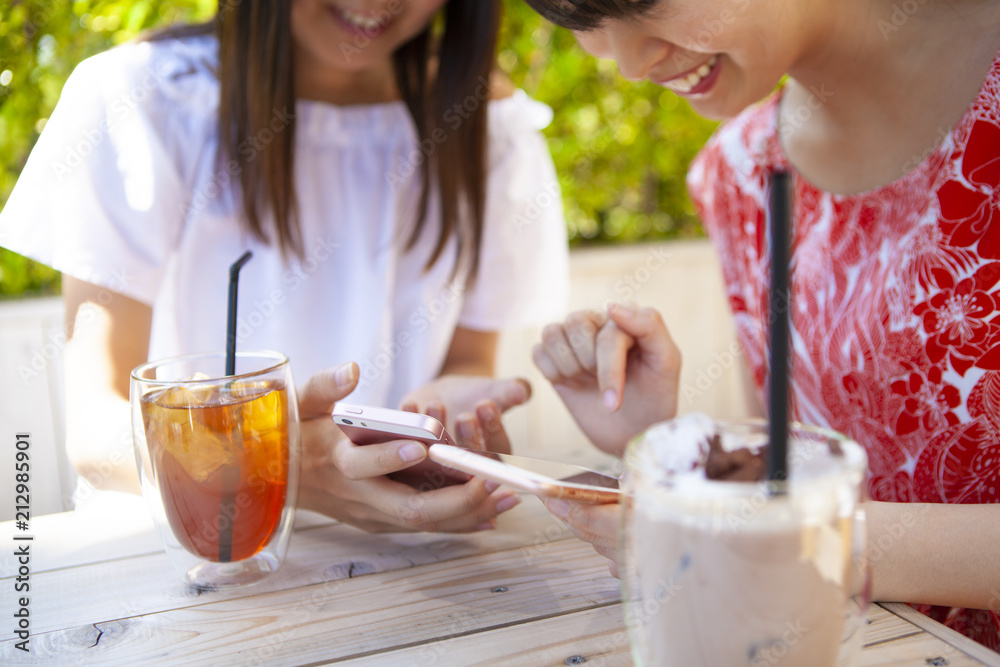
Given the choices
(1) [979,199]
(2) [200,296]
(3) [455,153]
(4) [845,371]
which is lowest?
(4) [845,371]

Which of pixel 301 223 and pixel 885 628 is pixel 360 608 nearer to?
pixel 885 628

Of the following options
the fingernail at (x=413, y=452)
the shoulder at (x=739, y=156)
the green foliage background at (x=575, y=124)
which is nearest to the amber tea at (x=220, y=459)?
the fingernail at (x=413, y=452)

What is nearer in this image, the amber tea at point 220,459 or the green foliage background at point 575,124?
the amber tea at point 220,459

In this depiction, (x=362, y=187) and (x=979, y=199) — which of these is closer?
(x=979, y=199)

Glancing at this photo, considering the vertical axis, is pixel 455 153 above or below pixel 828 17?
below

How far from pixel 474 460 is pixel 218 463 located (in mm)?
288

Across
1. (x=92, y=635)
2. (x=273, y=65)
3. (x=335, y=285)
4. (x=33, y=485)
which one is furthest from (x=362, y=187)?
(x=33, y=485)

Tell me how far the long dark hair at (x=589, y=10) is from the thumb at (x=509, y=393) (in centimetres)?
49

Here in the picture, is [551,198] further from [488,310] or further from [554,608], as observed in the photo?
[554,608]

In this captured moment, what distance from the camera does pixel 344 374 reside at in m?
0.90

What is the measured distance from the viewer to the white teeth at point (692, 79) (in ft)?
3.70

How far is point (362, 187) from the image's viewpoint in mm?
1705

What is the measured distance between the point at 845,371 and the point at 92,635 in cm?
105

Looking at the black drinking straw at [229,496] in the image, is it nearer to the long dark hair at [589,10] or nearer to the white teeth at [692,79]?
the long dark hair at [589,10]
